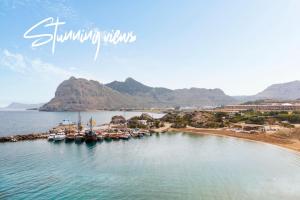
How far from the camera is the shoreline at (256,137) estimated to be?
8588cm

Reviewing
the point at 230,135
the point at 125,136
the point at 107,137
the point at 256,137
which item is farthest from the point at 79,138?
the point at 256,137

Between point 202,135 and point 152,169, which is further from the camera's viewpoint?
point 202,135

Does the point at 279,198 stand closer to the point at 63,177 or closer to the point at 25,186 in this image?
the point at 63,177

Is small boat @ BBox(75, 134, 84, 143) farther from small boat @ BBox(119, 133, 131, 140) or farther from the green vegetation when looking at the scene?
the green vegetation

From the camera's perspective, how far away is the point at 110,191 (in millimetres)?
44688

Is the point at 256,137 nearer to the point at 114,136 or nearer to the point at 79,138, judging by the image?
the point at 114,136

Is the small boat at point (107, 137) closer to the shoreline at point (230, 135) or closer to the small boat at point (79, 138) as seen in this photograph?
the small boat at point (79, 138)

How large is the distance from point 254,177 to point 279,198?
11194mm

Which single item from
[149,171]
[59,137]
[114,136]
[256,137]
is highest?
[59,137]

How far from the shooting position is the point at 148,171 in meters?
57.2

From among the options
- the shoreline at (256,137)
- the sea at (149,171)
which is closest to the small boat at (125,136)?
the sea at (149,171)

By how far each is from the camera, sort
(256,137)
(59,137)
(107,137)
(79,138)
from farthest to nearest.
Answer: (107,137) → (59,137) → (256,137) → (79,138)

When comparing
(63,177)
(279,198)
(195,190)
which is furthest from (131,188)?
(279,198)

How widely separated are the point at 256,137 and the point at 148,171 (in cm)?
5933
